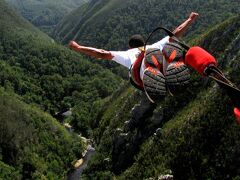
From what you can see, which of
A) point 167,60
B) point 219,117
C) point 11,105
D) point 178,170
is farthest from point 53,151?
point 167,60

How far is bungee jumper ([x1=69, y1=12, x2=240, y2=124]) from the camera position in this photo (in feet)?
36.5

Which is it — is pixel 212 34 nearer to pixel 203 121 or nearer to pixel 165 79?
pixel 203 121

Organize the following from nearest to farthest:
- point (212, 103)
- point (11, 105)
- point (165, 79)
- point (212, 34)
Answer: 1. point (165, 79)
2. point (212, 103)
3. point (212, 34)
4. point (11, 105)

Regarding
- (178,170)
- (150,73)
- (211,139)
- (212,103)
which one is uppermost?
(150,73)

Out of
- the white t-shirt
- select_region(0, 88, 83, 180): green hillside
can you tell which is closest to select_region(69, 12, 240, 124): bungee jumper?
the white t-shirt

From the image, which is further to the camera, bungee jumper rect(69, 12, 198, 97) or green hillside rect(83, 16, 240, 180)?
green hillside rect(83, 16, 240, 180)

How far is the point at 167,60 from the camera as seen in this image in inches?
565

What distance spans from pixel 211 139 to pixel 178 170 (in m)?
11.0

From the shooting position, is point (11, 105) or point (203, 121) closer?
point (203, 121)

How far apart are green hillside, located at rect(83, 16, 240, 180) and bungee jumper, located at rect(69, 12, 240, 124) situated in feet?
260

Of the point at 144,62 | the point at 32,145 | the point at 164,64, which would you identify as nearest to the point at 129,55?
the point at 144,62

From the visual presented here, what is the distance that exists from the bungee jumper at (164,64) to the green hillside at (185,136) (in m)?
79.4

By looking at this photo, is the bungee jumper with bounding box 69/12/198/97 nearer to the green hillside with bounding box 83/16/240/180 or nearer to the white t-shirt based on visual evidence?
the white t-shirt

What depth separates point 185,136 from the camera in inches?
4326
